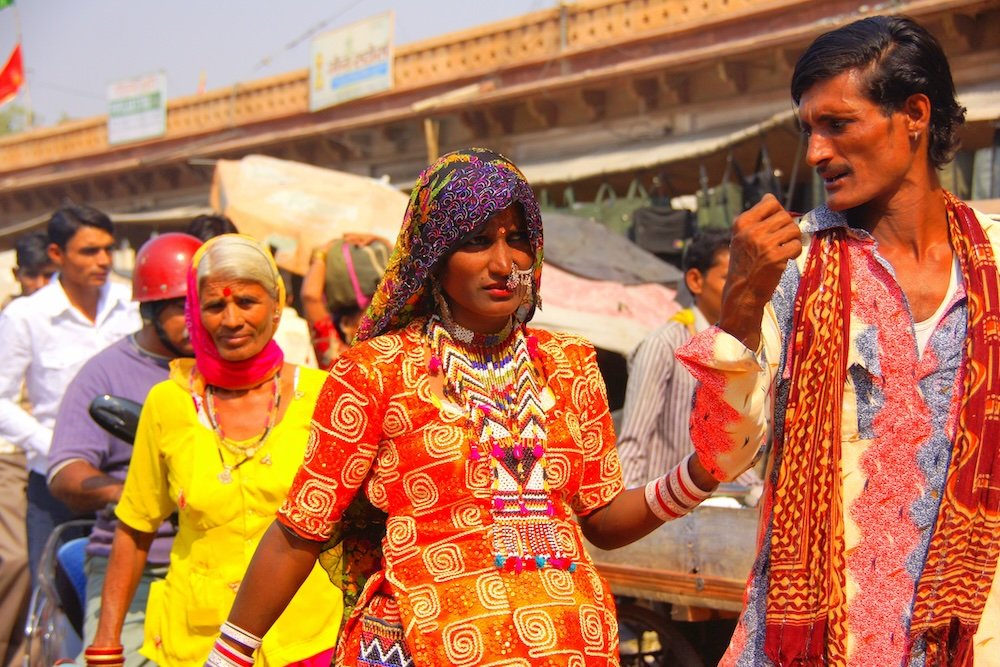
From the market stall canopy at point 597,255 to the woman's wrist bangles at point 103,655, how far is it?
4.91m

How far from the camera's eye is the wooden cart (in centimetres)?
401

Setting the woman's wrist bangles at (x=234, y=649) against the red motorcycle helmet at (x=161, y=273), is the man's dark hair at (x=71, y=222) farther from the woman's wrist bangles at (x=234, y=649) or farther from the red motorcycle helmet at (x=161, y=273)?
the woman's wrist bangles at (x=234, y=649)

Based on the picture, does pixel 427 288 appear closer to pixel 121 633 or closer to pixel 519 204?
pixel 519 204

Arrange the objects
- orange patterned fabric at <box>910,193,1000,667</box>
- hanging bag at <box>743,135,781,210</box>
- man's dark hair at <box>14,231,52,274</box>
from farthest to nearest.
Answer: hanging bag at <box>743,135,781,210</box> < man's dark hair at <box>14,231,52,274</box> < orange patterned fabric at <box>910,193,1000,667</box>

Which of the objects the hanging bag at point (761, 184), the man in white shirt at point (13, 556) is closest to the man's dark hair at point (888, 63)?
the man in white shirt at point (13, 556)

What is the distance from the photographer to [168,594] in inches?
130

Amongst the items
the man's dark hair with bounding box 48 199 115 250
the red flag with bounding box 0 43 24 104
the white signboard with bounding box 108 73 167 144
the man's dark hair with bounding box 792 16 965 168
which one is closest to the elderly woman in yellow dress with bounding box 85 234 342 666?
the man's dark hair with bounding box 792 16 965 168

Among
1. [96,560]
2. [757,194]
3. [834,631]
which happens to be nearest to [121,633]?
[96,560]

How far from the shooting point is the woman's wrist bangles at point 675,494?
7.63ft

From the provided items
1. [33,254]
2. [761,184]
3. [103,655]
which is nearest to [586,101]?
[761,184]

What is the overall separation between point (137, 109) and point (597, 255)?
16.1 meters

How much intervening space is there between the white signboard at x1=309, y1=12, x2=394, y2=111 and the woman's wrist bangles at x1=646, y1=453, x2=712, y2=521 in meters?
14.9

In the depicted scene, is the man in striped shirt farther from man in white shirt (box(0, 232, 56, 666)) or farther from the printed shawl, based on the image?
man in white shirt (box(0, 232, 56, 666))

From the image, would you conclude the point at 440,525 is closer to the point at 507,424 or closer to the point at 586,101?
the point at 507,424
